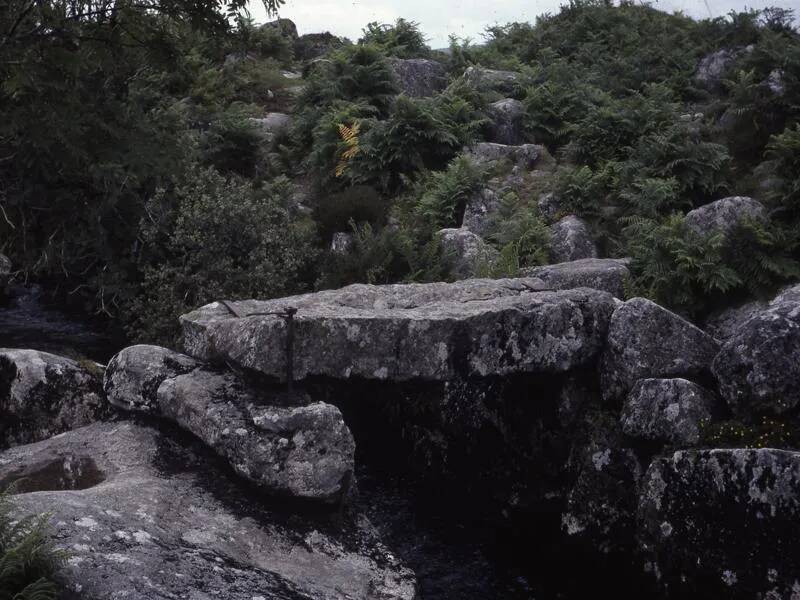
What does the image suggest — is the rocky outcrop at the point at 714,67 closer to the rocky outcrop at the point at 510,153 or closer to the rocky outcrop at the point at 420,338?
the rocky outcrop at the point at 510,153

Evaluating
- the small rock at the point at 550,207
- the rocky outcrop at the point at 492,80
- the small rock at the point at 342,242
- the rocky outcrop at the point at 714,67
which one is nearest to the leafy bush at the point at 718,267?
the small rock at the point at 550,207

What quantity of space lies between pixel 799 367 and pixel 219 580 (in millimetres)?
5707

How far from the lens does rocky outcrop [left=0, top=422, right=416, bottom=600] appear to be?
5.59 meters

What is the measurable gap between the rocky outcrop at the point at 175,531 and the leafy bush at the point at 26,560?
0.15 meters

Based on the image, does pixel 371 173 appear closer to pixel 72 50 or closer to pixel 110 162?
pixel 110 162

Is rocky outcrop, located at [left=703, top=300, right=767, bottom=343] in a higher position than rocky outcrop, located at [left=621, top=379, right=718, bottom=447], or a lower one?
higher

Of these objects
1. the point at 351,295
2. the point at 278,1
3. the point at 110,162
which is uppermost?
the point at 278,1

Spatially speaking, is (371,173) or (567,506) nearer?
(567,506)

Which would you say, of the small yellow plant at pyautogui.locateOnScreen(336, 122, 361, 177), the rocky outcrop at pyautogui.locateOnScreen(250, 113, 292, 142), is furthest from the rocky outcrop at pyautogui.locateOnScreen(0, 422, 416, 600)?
the rocky outcrop at pyautogui.locateOnScreen(250, 113, 292, 142)

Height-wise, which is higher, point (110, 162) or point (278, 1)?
point (278, 1)

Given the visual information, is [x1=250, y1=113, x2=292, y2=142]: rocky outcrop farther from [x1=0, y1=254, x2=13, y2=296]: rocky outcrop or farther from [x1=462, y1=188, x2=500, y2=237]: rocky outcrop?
[x1=0, y1=254, x2=13, y2=296]: rocky outcrop

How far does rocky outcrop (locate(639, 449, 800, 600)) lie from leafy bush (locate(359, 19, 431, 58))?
20.3 m

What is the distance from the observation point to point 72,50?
7059mm

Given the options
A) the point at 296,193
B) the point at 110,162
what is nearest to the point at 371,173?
the point at 296,193
